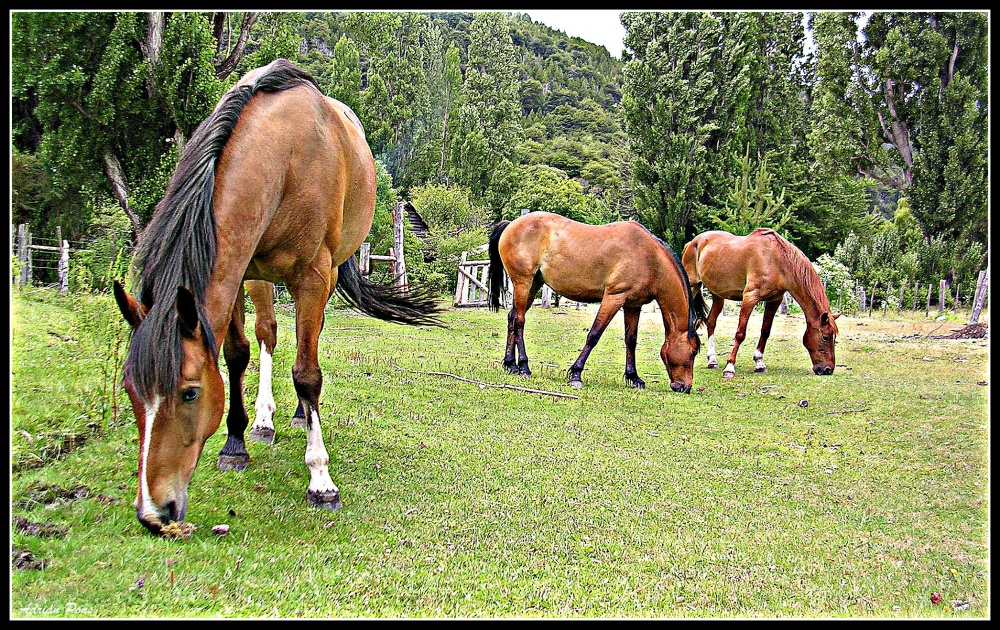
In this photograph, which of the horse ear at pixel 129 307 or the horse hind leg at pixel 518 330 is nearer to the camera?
the horse ear at pixel 129 307

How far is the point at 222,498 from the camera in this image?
10.8ft

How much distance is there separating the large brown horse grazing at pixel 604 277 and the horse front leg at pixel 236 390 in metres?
4.57

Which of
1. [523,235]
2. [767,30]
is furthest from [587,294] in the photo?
[767,30]

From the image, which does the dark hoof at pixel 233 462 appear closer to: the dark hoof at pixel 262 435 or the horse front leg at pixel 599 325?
the dark hoof at pixel 262 435

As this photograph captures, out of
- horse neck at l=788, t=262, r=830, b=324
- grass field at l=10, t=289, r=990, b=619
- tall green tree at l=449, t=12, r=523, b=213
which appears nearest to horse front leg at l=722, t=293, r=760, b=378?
horse neck at l=788, t=262, r=830, b=324

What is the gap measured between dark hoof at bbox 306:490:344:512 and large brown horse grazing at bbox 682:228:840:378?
705cm

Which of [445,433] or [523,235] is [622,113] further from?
[445,433]

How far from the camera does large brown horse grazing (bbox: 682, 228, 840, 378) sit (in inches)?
351

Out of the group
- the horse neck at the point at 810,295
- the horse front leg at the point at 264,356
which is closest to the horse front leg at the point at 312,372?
the horse front leg at the point at 264,356

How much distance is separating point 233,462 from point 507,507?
5.77 feet

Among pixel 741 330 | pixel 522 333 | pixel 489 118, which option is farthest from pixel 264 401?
pixel 489 118

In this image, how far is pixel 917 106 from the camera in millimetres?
22328

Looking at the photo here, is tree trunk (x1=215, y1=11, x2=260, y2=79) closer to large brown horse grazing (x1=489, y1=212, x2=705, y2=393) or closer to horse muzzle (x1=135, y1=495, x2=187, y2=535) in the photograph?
large brown horse grazing (x1=489, y1=212, x2=705, y2=393)

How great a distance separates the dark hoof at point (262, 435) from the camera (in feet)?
14.3
